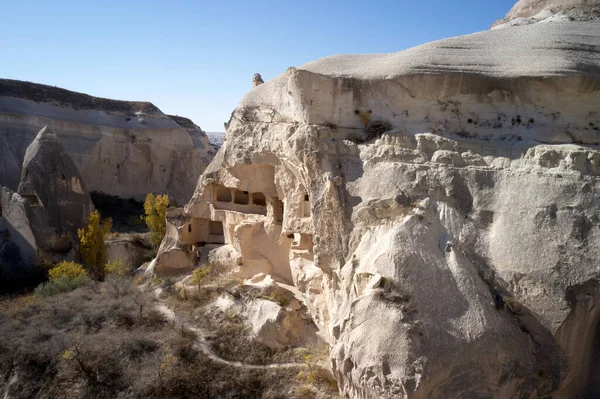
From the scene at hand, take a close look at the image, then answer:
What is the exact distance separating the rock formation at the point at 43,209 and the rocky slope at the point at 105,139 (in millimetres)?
7661

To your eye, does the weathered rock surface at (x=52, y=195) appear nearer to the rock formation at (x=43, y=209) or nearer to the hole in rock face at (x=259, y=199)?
the rock formation at (x=43, y=209)

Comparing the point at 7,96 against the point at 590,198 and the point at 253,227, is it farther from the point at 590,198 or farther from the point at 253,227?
the point at 590,198

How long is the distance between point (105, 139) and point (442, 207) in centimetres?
2372

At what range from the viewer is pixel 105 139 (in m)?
26.1

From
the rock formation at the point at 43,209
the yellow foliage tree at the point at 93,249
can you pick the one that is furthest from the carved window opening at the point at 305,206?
the rock formation at the point at 43,209

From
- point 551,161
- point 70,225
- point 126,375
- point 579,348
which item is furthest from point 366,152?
point 70,225

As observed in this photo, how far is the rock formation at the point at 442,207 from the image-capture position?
20.1ft

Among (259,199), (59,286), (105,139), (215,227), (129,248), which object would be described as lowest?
(129,248)

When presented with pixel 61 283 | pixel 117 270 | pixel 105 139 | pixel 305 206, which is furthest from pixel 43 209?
pixel 305 206

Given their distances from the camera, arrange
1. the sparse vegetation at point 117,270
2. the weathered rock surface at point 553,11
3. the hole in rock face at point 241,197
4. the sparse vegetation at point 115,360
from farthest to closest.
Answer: the sparse vegetation at point 117,270 < the hole in rock face at point 241,197 < the weathered rock surface at point 553,11 < the sparse vegetation at point 115,360

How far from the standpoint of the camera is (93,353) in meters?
8.25

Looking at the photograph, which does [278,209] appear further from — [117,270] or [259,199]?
[117,270]

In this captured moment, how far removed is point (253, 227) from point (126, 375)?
4.54 metres

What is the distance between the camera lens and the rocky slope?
23.7m
